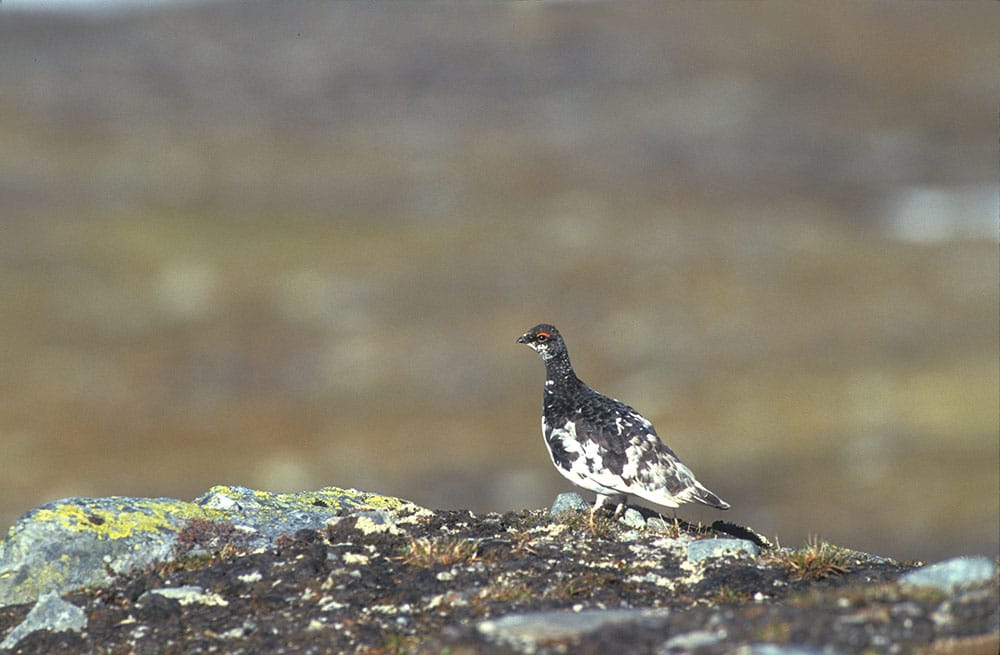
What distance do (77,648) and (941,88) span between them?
14061cm

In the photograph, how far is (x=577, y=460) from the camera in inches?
547

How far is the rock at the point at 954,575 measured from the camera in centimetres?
909

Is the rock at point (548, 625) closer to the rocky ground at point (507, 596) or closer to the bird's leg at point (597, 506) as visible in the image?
the rocky ground at point (507, 596)

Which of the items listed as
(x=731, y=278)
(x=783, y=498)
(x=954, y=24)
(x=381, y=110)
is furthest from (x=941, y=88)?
(x=783, y=498)

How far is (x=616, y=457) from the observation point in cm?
1367

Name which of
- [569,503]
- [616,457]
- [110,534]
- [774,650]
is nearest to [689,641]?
[774,650]

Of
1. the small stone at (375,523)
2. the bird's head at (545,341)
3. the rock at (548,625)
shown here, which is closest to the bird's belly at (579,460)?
the bird's head at (545,341)

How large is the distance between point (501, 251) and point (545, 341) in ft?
210

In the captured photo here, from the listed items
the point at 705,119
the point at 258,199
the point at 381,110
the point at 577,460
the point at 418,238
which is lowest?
the point at 577,460

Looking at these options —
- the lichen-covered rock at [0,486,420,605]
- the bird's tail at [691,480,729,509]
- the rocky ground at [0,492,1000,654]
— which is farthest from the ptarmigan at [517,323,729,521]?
the lichen-covered rock at [0,486,420,605]

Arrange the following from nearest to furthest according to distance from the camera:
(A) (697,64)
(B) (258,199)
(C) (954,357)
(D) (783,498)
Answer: (D) (783,498) → (C) (954,357) → (B) (258,199) → (A) (697,64)

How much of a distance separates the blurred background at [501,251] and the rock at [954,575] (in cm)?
2955

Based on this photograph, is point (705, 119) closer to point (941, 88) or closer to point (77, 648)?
point (941, 88)

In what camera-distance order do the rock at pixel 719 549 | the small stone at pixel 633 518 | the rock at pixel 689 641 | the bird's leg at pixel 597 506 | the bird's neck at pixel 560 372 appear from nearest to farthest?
the rock at pixel 689 641 → the rock at pixel 719 549 → the bird's leg at pixel 597 506 → the small stone at pixel 633 518 → the bird's neck at pixel 560 372
